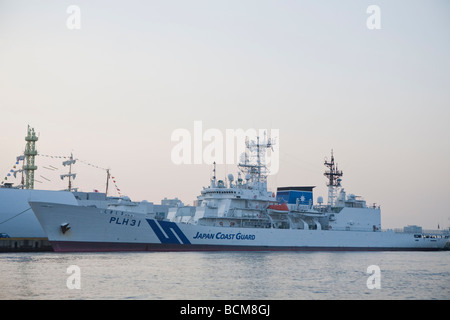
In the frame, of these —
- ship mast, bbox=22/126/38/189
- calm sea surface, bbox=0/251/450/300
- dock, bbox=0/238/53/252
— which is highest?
ship mast, bbox=22/126/38/189

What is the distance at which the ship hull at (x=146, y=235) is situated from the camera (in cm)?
3231

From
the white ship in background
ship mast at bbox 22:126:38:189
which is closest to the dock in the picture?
the white ship in background

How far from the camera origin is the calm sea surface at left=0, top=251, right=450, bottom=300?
18859mm

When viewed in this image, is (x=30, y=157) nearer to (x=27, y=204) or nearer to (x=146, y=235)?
(x=27, y=204)

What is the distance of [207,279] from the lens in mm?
22047

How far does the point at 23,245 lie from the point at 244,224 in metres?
15.2

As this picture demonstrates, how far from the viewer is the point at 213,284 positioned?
2081cm

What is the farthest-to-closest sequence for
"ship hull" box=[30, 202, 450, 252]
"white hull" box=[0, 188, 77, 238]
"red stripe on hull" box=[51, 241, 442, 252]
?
"white hull" box=[0, 188, 77, 238]
"red stripe on hull" box=[51, 241, 442, 252]
"ship hull" box=[30, 202, 450, 252]

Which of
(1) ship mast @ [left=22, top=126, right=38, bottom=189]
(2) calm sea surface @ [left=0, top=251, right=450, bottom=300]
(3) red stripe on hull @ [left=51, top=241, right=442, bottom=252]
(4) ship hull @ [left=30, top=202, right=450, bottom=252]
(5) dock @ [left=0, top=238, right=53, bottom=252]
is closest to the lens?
(2) calm sea surface @ [left=0, top=251, right=450, bottom=300]

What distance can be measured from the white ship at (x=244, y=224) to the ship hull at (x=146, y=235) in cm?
6

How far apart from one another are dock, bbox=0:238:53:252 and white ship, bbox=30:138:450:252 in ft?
20.1

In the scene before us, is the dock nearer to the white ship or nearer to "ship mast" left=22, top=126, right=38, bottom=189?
the white ship

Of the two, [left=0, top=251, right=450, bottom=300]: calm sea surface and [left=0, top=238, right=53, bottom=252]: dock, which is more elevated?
[left=0, top=238, right=53, bottom=252]: dock

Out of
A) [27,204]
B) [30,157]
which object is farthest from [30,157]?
[27,204]
